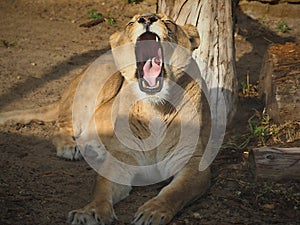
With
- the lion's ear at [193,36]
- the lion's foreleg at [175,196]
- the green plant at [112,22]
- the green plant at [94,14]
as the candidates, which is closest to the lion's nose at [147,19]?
the lion's ear at [193,36]

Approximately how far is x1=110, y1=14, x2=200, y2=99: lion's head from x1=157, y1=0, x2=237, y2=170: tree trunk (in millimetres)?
821

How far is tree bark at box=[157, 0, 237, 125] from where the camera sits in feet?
16.8

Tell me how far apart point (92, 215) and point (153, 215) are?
38 centimetres

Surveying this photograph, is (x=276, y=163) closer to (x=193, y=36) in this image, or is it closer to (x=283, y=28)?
(x=193, y=36)

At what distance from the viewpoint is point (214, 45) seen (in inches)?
205

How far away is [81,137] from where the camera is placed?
526 cm

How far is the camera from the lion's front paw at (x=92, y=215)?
3.52 meters

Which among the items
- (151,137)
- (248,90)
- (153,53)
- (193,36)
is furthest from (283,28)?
(151,137)

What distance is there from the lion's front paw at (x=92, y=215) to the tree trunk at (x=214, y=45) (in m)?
1.68

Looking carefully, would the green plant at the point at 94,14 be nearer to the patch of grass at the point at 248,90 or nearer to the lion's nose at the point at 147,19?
the patch of grass at the point at 248,90

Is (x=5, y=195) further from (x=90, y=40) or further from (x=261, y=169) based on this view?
(x=90, y=40)

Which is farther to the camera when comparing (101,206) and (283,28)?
(283,28)

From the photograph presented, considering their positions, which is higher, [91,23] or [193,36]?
[193,36]

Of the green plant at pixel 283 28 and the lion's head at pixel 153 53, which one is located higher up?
the lion's head at pixel 153 53
